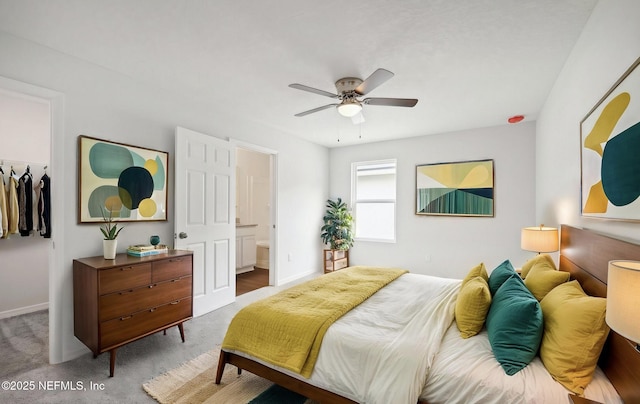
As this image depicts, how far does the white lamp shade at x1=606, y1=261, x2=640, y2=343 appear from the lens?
31.0 inches

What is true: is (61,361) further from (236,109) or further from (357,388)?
(236,109)

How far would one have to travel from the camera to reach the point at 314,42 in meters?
2.23

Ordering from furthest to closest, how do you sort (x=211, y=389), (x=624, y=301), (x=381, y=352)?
1. (x=211, y=389)
2. (x=381, y=352)
3. (x=624, y=301)

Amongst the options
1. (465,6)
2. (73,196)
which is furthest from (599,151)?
(73,196)

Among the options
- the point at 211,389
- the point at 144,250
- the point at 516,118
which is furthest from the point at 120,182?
the point at 516,118

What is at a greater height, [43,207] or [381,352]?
[43,207]

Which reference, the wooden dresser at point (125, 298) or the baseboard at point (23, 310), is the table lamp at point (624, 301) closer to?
the wooden dresser at point (125, 298)

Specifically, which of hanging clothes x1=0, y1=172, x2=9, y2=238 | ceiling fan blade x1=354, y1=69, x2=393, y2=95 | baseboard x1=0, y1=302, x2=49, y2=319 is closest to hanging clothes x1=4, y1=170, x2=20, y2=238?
hanging clothes x1=0, y1=172, x2=9, y2=238

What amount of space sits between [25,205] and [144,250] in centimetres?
192

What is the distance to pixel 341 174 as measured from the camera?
235 inches

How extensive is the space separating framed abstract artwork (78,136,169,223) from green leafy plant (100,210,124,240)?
2 centimetres

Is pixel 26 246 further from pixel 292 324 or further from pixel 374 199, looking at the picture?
pixel 374 199

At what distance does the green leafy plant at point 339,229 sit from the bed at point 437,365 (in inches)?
131

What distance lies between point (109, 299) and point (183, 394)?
0.94 m
